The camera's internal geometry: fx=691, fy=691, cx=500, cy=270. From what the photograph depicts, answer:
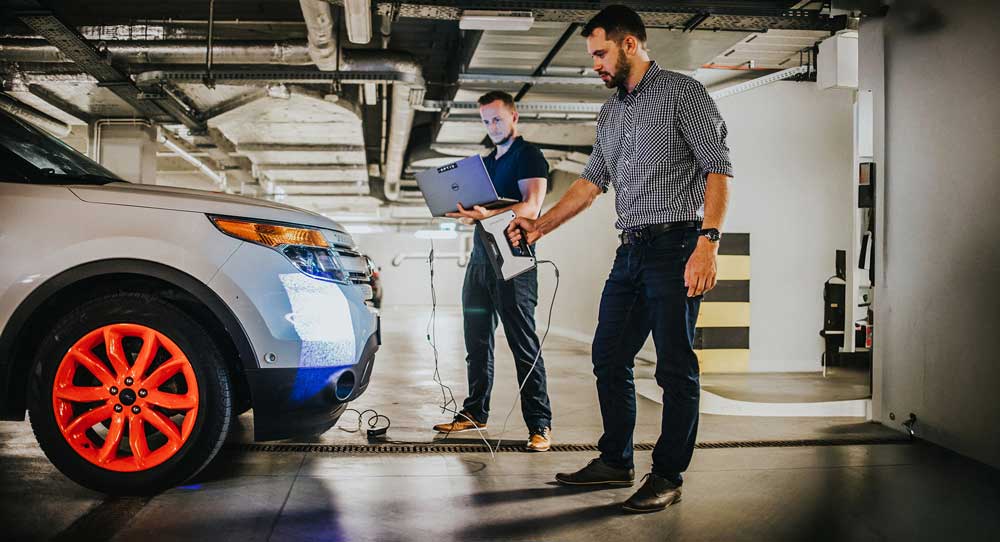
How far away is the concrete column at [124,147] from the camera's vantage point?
8398 mm

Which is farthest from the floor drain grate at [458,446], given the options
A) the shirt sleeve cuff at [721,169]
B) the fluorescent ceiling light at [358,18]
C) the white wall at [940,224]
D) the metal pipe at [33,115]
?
the metal pipe at [33,115]

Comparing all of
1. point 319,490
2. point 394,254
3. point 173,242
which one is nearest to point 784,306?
point 319,490

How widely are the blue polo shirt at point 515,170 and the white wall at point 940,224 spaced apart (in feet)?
5.90

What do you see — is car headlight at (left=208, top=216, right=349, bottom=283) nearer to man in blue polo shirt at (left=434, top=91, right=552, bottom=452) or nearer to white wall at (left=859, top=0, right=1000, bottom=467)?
man in blue polo shirt at (left=434, top=91, right=552, bottom=452)

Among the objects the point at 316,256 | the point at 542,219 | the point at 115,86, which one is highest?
the point at 115,86

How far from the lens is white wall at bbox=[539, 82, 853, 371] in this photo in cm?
644

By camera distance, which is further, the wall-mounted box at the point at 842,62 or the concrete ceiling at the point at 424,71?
the concrete ceiling at the point at 424,71

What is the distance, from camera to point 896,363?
350cm

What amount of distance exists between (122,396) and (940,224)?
3412mm

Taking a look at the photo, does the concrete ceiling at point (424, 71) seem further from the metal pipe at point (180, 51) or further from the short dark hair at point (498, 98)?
the short dark hair at point (498, 98)

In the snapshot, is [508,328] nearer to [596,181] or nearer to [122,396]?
[596,181]

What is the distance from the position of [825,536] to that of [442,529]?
3.68 ft

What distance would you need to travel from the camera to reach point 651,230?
7.54 feet

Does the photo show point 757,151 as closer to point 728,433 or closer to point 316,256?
point 728,433
